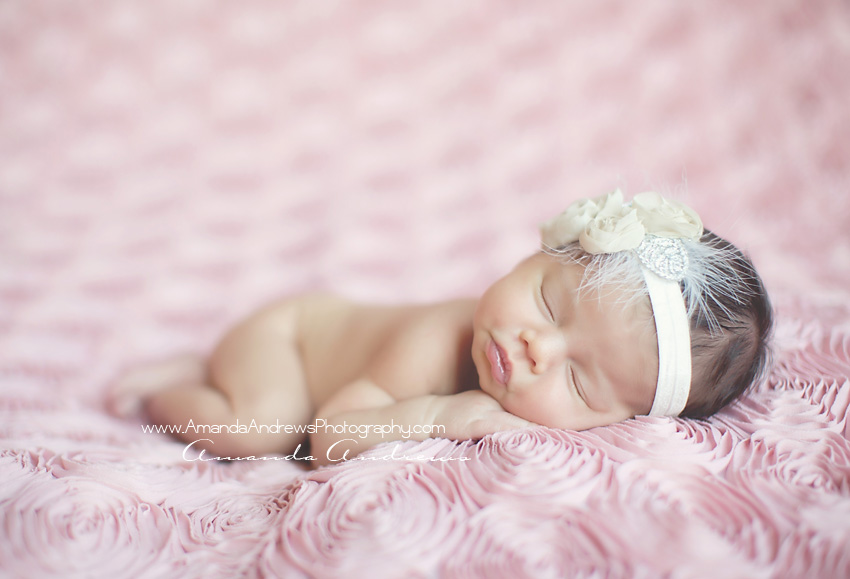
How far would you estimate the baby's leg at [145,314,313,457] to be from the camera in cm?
154

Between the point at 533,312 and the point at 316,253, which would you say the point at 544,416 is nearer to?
the point at 533,312

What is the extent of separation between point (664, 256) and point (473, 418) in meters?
0.51

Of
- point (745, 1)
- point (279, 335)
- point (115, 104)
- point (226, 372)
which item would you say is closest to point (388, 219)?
point (279, 335)

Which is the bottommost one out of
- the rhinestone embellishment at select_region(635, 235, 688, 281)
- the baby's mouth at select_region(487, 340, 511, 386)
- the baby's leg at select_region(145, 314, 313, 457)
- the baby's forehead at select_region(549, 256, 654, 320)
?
the baby's leg at select_region(145, 314, 313, 457)

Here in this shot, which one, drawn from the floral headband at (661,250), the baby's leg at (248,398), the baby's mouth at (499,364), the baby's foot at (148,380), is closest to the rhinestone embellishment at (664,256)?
the floral headband at (661,250)

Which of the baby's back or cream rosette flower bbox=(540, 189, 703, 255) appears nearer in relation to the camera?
cream rosette flower bbox=(540, 189, 703, 255)

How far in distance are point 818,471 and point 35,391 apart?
1.79m

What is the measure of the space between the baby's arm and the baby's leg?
0.59 ft

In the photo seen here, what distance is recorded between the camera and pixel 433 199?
2.49 m

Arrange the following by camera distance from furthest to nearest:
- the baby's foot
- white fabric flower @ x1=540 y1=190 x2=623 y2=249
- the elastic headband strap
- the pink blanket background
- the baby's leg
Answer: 1. the baby's foot
2. the baby's leg
3. white fabric flower @ x1=540 y1=190 x2=623 y2=249
4. the elastic headband strap
5. the pink blanket background

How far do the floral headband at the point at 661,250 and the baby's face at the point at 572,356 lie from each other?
0.08 feet

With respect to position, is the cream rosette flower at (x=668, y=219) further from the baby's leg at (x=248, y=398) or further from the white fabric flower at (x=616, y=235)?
the baby's leg at (x=248, y=398)

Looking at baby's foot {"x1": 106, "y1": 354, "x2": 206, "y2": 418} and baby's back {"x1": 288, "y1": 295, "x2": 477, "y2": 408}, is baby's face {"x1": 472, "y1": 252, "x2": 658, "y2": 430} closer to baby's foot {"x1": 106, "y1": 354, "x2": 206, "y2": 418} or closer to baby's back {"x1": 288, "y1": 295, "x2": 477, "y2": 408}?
baby's back {"x1": 288, "y1": 295, "x2": 477, "y2": 408}

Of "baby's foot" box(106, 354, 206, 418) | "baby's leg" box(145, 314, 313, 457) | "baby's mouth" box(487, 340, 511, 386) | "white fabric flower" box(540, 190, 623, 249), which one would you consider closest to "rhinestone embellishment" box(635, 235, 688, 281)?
"white fabric flower" box(540, 190, 623, 249)
